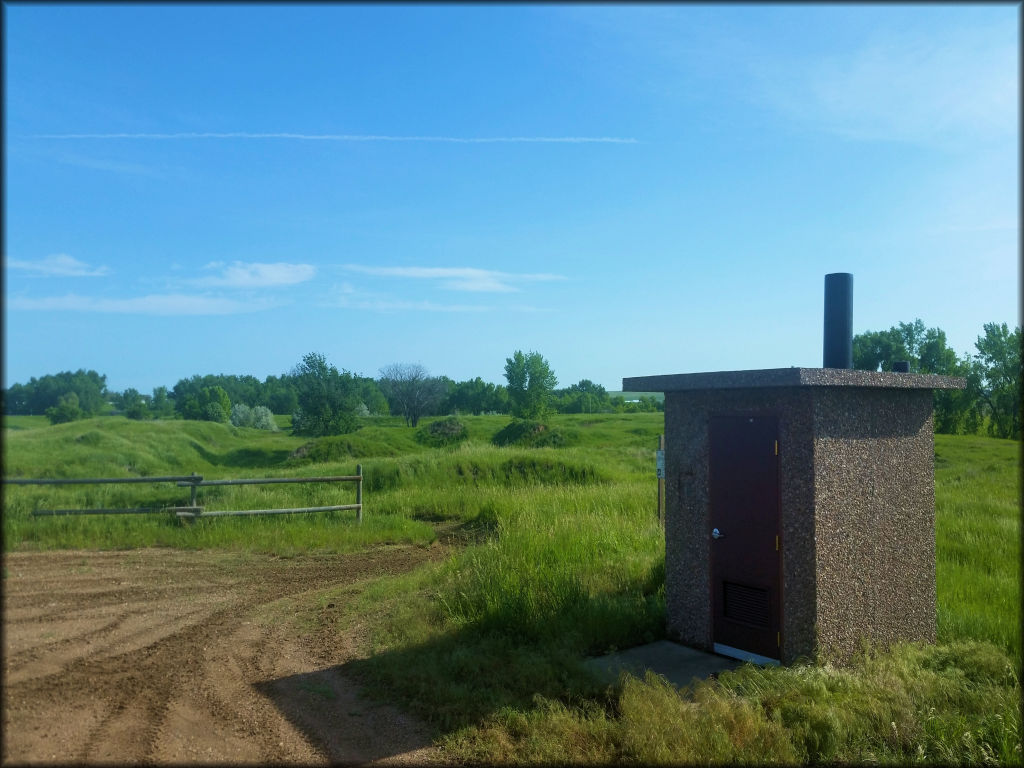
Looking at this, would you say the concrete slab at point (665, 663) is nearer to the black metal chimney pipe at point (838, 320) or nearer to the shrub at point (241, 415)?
the black metal chimney pipe at point (838, 320)

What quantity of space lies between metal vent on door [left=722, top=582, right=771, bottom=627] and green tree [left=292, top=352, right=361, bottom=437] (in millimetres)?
45346

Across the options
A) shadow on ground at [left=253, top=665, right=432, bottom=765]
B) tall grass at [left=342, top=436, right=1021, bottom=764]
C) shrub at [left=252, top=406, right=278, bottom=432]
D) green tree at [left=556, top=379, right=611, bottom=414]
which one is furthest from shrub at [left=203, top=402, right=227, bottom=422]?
shadow on ground at [left=253, top=665, right=432, bottom=765]

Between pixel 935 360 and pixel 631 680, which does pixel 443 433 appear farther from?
pixel 631 680

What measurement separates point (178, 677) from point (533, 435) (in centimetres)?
4065

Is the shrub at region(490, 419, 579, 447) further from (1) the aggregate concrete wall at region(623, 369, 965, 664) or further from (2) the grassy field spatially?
(1) the aggregate concrete wall at region(623, 369, 965, 664)

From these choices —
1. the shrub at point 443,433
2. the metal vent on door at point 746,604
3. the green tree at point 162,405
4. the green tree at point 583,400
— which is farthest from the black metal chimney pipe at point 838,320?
the green tree at point 583,400

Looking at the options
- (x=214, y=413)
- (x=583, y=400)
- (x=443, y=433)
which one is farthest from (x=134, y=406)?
(x=583, y=400)

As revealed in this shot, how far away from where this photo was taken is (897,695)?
571 cm

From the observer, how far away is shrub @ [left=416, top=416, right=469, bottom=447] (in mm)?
49375

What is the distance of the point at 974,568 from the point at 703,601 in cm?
545

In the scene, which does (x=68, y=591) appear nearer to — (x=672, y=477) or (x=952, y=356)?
(x=672, y=477)

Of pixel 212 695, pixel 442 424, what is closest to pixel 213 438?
pixel 442 424

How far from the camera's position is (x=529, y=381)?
72.4 meters

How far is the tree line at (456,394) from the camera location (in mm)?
41281
